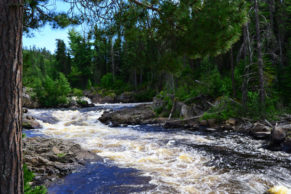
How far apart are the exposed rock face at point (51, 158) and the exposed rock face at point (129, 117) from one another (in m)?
7.71

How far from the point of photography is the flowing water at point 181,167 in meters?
5.20

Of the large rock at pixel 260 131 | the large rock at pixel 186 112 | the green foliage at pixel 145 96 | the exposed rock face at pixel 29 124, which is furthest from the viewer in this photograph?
the green foliage at pixel 145 96

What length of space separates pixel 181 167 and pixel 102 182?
7.79 feet

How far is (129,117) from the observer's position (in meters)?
16.4

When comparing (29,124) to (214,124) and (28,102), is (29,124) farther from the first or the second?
(28,102)

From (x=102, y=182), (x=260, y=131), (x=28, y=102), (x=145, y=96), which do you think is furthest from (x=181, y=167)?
(x=145, y=96)

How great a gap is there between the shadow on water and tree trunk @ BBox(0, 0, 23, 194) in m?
2.66

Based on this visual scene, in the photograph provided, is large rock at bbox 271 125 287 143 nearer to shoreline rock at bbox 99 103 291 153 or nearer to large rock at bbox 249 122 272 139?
shoreline rock at bbox 99 103 291 153

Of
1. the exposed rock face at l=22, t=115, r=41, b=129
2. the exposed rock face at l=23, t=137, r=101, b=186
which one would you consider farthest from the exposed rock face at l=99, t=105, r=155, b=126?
the exposed rock face at l=23, t=137, r=101, b=186

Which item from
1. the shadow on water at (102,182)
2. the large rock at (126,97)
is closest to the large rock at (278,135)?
the shadow on water at (102,182)

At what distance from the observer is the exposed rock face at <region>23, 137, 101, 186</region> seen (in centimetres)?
581

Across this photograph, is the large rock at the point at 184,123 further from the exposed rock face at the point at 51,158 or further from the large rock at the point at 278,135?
the exposed rock face at the point at 51,158

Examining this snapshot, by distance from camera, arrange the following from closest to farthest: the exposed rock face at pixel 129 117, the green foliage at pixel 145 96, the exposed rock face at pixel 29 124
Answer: the exposed rock face at pixel 29 124 → the exposed rock face at pixel 129 117 → the green foliage at pixel 145 96

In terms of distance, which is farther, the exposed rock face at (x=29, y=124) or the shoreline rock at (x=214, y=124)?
the exposed rock face at (x=29, y=124)
